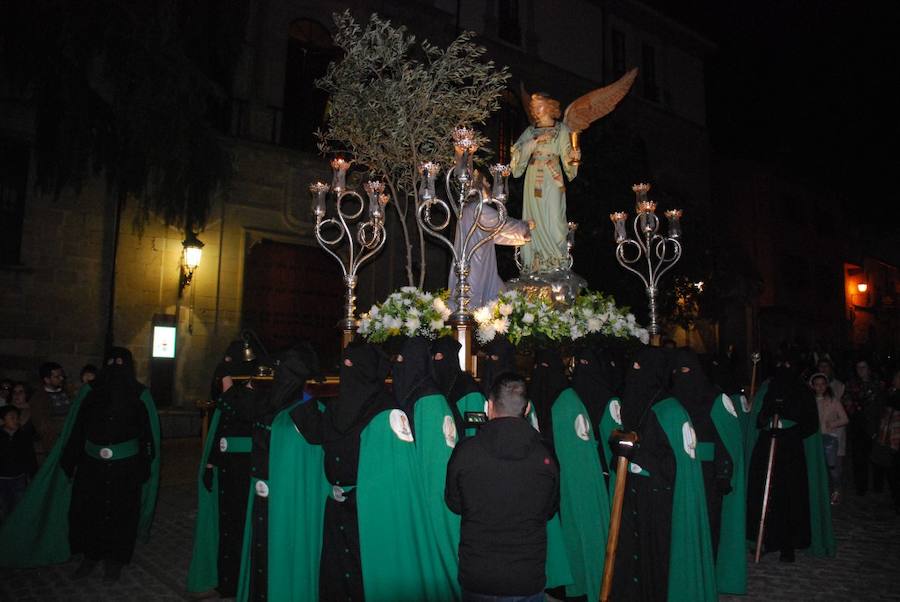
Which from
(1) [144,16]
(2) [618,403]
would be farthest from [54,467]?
(1) [144,16]

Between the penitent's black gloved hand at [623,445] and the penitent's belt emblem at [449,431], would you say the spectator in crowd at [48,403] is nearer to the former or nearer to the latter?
the penitent's belt emblem at [449,431]

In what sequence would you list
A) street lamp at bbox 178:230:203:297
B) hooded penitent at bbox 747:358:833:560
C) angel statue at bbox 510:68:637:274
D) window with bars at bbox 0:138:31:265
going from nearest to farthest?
hooded penitent at bbox 747:358:833:560
angel statue at bbox 510:68:637:274
window with bars at bbox 0:138:31:265
street lamp at bbox 178:230:203:297

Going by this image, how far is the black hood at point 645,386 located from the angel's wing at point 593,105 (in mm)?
4662

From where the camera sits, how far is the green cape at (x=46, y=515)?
669 cm

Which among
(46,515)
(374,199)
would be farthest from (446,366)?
(46,515)

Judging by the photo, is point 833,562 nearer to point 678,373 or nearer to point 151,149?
point 678,373

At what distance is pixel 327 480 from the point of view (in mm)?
5121

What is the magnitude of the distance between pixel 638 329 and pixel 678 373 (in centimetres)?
188

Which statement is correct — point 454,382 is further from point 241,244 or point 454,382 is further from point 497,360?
point 241,244

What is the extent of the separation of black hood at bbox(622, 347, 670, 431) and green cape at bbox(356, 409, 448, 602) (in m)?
2.01

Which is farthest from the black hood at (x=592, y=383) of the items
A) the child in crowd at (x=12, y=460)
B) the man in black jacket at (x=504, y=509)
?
the child in crowd at (x=12, y=460)

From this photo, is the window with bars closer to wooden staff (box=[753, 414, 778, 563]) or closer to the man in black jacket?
the man in black jacket

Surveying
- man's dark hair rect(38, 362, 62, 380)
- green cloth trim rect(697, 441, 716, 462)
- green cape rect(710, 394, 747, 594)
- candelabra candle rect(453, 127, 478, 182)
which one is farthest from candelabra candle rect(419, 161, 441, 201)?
man's dark hair rect(38, 362, 62, 380)

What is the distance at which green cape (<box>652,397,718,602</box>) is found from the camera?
5.19 metres
